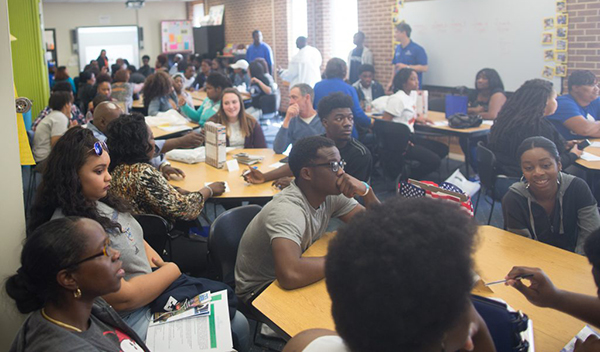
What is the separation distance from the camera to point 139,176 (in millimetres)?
2754

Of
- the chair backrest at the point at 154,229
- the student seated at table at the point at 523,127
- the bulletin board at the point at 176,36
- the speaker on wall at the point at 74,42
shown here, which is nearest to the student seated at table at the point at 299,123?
the student seated at table at the point at 523,127

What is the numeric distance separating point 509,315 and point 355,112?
435cm

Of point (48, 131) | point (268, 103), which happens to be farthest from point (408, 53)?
point (48, 131)

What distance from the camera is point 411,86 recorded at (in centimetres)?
574

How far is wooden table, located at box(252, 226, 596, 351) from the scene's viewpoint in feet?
5.59

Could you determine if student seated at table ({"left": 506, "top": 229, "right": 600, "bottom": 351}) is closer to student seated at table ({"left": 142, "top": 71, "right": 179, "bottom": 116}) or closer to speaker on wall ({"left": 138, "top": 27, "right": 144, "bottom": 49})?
student seated at table ({"left": 142, "top": 71, "right": 179, "bottom": 116})

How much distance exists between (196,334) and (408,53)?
6.87 m

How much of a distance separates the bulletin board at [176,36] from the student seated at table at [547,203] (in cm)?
1543

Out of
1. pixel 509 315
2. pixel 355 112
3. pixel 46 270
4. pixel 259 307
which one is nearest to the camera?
pixel 509 315

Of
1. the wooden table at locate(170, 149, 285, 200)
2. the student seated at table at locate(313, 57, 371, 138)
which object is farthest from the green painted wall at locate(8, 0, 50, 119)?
the student seated at table at locate(313, 57, 371, 138)

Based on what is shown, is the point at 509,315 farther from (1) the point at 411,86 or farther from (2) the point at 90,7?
(2) the point at 90,7

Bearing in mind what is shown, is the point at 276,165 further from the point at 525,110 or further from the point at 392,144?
the point at 525,110

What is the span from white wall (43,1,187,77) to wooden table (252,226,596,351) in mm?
15997

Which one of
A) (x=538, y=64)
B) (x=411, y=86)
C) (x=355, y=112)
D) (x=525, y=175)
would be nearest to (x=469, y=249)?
(x=525, y=175)
